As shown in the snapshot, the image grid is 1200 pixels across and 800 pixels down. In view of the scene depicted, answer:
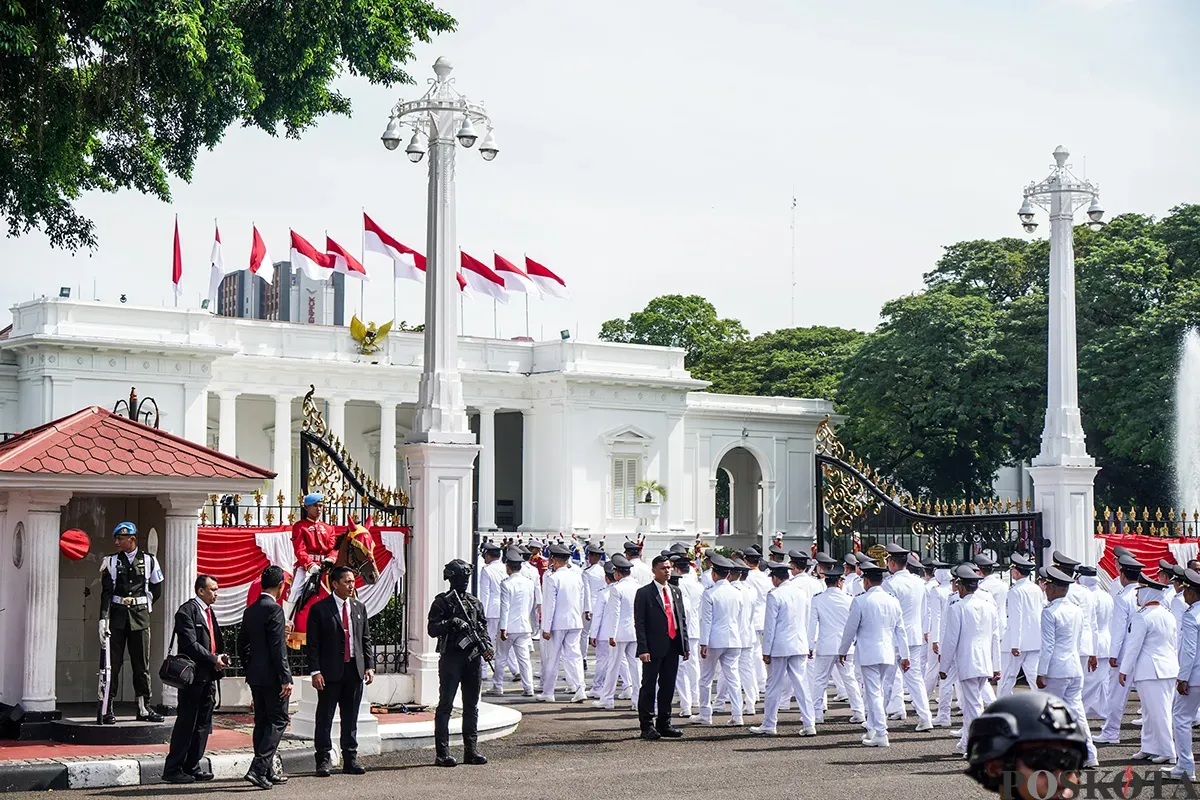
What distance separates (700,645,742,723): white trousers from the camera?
14627 mm

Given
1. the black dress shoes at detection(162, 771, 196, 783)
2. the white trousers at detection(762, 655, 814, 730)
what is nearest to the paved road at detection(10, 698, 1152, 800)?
the black dress shoes at detection(162, 771, 196, 783)

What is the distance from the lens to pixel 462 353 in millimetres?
47469

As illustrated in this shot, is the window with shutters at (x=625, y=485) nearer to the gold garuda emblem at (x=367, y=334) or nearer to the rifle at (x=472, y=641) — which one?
the gold garuda emblem at (x=367, y=334)

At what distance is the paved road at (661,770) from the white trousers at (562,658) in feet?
9.91

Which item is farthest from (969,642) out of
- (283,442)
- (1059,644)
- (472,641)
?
(283,442)

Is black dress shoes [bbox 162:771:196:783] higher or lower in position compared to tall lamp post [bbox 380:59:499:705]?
lower

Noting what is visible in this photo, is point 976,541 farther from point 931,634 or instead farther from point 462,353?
point 462,353

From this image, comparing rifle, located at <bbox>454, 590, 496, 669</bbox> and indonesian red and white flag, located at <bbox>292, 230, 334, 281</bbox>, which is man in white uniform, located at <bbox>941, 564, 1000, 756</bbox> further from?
Result: indonesian red and white flag, located at <bbox>292, 230, 334, 281</bbox>

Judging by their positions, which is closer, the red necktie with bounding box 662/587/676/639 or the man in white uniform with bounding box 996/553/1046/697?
the red necktie with bounding box 662/587/676/639

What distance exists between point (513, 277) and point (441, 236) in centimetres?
2143

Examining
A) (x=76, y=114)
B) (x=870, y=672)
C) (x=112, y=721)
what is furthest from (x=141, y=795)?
(x=76, y=114)

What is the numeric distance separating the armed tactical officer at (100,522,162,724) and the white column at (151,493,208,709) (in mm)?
340

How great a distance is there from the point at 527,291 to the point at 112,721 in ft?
81.1

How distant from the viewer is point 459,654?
454 inches
